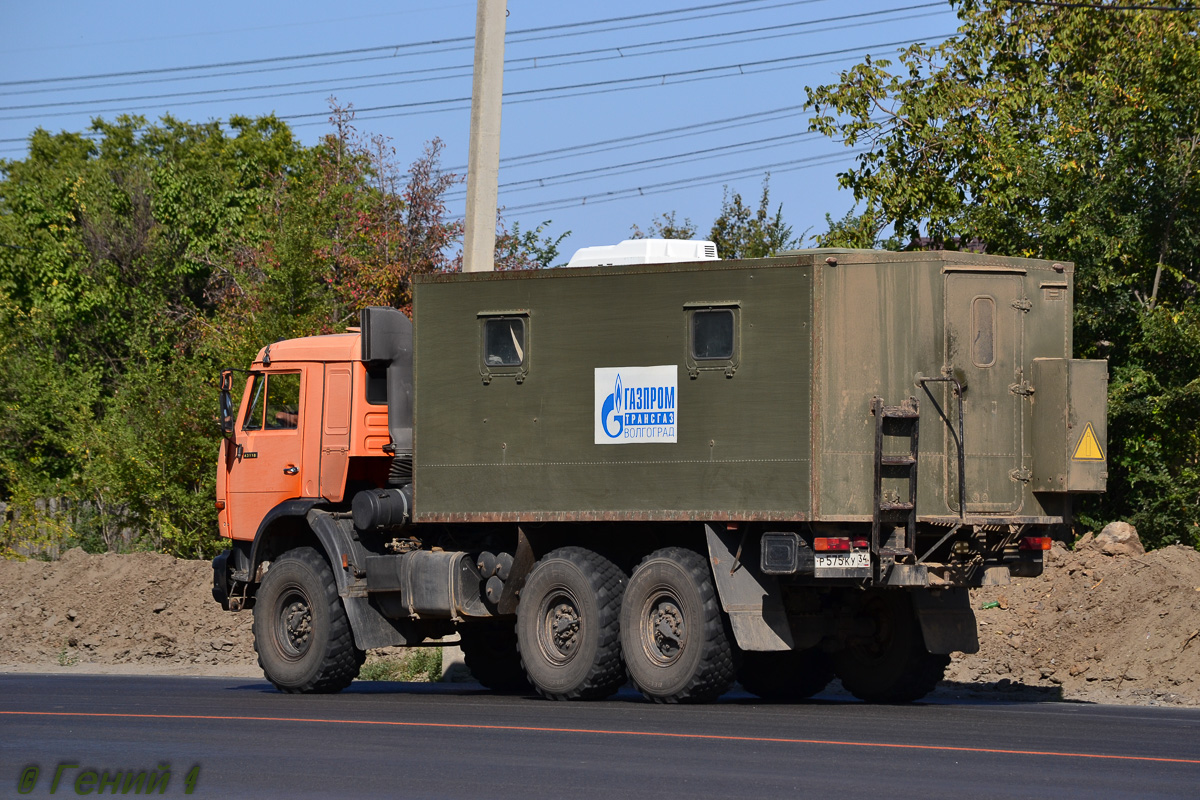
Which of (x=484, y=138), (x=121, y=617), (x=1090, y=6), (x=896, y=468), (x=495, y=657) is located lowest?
(x=121, y=617)

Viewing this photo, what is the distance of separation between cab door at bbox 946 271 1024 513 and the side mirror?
781cm

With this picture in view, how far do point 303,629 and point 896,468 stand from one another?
6.69 metres

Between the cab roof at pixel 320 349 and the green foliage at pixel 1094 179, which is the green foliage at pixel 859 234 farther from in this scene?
the cab roof at pixel 320 349

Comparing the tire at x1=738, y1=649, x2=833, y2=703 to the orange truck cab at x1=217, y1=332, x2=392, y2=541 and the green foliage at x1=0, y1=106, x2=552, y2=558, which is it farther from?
the green foliage at x1=0, y1=106, x2=552, y2=558

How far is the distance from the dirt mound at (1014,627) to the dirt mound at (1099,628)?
17mm

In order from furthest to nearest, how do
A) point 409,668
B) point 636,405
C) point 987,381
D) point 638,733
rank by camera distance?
point 409,668
point 636,405
point 987,381
point 638,733

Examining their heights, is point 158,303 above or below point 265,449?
above

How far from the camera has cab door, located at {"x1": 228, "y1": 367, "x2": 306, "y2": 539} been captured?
1745cm

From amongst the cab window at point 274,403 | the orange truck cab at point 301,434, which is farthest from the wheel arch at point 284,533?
the cab window at point 274,403

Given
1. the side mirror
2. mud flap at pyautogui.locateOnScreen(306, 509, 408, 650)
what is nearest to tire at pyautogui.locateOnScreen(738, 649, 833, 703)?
mud flap at pyautogui.locateOnScreen(306, 509, 408, 650)

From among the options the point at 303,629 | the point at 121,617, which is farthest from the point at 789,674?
the point at 121,617

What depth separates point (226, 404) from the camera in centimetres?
1756

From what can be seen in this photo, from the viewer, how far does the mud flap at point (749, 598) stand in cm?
1392

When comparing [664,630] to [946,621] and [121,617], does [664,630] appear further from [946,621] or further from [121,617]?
[121,617]
